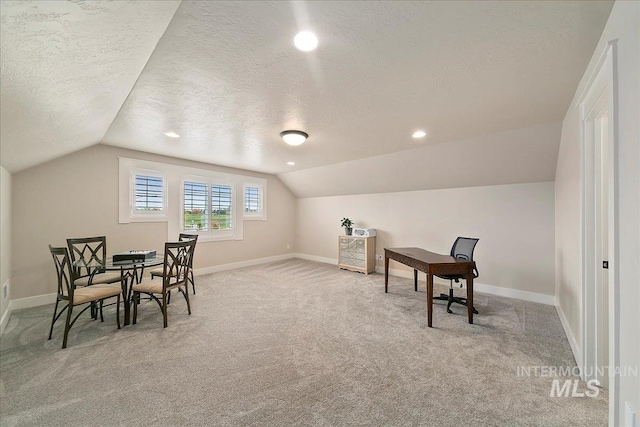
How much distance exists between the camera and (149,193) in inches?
Result: 176

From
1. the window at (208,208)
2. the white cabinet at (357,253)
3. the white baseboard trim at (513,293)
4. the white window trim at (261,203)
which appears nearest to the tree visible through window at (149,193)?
the window at (208,208)

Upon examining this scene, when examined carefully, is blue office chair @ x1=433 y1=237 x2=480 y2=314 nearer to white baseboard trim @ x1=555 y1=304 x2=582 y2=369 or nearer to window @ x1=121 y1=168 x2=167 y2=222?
white baseboard trim @ x1=555 y1=304 x2=582 y2=369

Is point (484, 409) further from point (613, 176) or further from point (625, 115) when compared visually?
point (625, 115)

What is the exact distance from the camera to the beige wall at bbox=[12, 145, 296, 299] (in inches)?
130

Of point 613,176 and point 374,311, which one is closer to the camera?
point 613,176

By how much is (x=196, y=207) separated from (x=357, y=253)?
366cm

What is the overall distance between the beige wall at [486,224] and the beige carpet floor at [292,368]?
0.64 metres

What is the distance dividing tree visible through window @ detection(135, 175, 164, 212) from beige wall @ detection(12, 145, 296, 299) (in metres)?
0.30

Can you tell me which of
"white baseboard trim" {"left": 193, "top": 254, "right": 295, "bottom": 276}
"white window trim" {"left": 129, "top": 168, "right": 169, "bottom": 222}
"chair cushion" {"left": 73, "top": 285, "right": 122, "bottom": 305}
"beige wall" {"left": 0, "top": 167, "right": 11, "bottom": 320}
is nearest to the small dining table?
"chair cushion" {"left": 73, "top": 285, "right": 122, "bottom": 305}

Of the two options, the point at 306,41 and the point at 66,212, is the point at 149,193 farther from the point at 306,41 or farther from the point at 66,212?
the point at 306,41

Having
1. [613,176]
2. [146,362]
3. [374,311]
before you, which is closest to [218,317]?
[146,362]

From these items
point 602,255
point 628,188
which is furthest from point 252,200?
point 628,188

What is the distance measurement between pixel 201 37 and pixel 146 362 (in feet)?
8.59

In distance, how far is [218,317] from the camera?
10.2ft
